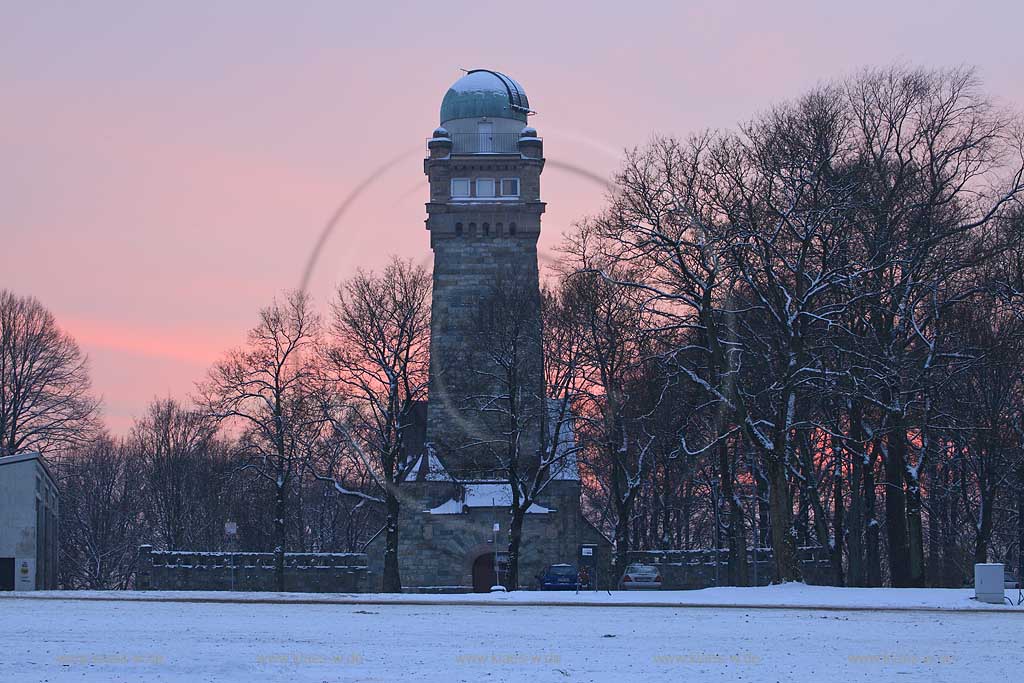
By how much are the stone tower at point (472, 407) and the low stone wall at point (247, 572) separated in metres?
1.82

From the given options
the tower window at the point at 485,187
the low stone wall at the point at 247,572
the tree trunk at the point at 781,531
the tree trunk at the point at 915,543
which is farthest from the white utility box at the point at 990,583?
the tower window at the point at 485,187

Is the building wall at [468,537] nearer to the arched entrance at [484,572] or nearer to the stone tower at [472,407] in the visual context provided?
the stone tower at [472,407]

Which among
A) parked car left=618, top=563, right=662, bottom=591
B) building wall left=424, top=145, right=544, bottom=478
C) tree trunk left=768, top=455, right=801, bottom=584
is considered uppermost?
building wall left=424, top=145, right=544, bottom=478

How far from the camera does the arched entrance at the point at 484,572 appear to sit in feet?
218

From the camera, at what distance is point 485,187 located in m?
71.1

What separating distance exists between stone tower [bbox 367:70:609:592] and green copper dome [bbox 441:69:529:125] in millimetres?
1443

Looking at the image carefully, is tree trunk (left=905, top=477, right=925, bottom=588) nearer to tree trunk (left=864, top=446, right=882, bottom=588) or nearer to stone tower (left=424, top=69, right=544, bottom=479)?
tree trunk (left=864, top=446, right=882, bottom=588)

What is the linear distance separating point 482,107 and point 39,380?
87.7ft

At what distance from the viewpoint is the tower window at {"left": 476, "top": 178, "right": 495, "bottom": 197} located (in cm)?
Answer: 7100

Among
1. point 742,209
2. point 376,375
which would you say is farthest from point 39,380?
point 742,209

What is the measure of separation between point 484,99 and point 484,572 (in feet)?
78.3

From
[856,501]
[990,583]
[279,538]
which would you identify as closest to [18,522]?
[279,538]

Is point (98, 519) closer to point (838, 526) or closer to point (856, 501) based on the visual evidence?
point (856, 501)

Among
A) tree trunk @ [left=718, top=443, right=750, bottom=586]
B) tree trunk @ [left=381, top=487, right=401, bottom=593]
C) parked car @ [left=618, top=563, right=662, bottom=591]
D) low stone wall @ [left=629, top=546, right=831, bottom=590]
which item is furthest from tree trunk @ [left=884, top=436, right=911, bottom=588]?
tree trunk @ [left=381, top=487, right=401, bottom=593]
